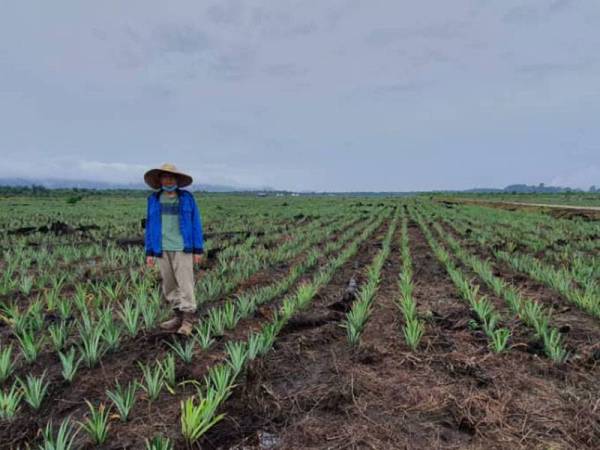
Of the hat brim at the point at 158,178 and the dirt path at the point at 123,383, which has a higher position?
the hat brim at the point at 158,178

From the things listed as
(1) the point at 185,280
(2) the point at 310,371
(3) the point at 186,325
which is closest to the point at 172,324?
(3) the point at 186,325

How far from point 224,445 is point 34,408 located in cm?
137

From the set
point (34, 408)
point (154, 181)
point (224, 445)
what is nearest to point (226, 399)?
point (224, 445)

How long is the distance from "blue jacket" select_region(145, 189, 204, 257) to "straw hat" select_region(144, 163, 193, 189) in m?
0.14

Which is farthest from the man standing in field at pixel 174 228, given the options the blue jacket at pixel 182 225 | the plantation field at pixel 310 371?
the plantation field at pixel 310 371

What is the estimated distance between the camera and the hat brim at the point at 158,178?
393 cm

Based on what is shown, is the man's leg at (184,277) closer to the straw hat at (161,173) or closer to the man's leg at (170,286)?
the man's leg at (170,286)

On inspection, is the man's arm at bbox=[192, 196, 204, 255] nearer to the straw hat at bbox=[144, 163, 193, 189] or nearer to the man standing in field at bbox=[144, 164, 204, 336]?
the man standing in field at bbox=[144, 164, 204, 336]

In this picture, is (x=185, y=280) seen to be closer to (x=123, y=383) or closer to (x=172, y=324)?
(x=172, y=324)

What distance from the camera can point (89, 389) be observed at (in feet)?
8.98

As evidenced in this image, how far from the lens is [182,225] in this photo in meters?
4.02

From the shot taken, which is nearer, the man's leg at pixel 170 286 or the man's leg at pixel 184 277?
the man's leg at pixel 170 286

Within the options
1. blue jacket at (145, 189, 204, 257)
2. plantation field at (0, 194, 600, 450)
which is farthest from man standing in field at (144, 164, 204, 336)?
plantation field at (0, 194, 600, 450)

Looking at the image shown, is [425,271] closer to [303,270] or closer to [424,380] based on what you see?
[303,270]
